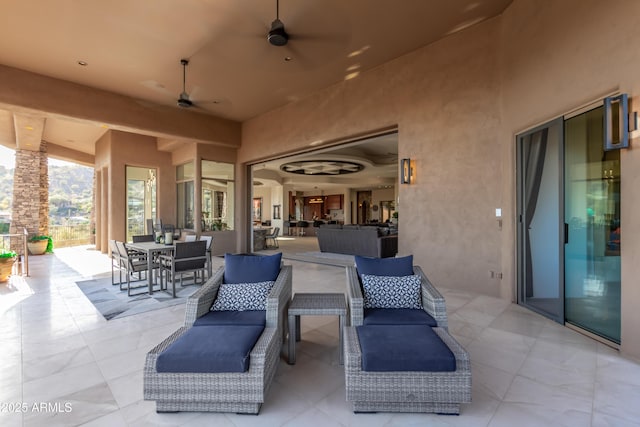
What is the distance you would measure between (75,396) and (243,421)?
135 centimetres

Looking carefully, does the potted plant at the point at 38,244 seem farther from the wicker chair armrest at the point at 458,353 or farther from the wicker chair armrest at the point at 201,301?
the wicker chair armrest at the point at 458,353

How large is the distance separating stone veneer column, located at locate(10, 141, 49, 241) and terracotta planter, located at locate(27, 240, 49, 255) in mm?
456

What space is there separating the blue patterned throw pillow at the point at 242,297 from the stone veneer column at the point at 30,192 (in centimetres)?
1084

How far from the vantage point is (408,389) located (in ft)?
6.34

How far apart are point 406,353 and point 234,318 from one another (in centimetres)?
146

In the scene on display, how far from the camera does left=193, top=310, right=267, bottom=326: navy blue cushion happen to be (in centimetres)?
Result: 253

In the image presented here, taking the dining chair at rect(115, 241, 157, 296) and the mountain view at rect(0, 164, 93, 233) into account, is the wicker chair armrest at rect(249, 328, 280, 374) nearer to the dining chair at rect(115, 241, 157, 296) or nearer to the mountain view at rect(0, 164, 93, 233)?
the dining chair at rect(115, 241, 157, 296)

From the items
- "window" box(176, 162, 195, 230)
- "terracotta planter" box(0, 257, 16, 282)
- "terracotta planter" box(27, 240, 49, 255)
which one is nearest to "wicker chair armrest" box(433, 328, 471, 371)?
"terracotta planter" box(0, 257, 16, 282)

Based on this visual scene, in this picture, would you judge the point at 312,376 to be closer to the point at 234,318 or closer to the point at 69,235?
the point at 234,318

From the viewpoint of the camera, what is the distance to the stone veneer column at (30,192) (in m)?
9.70

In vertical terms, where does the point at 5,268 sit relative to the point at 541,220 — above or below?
below

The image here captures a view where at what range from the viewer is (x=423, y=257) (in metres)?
5.51

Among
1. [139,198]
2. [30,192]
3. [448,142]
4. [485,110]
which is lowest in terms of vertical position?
[139,198]

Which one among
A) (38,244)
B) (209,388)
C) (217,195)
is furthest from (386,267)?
(38,244)
